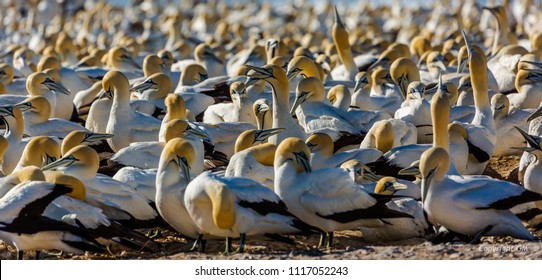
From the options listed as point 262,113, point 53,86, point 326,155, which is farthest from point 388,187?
point 53,86

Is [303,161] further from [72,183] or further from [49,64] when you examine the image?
[49,64]

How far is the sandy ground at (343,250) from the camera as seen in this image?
716 centimetres

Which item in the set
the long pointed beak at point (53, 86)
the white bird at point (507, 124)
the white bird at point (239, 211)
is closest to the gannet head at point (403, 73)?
the white bird at point (507, 124)

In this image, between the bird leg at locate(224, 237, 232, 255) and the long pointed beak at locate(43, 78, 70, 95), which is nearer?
the bird leg at locate(224, 237, 232, 255)

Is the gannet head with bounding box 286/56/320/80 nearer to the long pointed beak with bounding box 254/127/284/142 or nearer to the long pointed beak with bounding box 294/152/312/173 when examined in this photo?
the long pointed beak with bounding box 254/127/284/142

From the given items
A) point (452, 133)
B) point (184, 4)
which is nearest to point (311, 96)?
point (452, 133)

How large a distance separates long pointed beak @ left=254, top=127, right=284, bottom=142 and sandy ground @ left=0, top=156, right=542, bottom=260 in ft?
3.77

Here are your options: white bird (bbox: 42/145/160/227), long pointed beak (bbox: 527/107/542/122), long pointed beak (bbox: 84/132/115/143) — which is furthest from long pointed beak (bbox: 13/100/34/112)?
long pointed beak (bbox: 527/107/542/122)

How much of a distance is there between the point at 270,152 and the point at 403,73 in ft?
14.1

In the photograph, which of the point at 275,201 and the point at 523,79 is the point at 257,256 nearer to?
the point at 275,201

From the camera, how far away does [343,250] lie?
765cm

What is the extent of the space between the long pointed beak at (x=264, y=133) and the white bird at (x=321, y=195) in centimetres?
136

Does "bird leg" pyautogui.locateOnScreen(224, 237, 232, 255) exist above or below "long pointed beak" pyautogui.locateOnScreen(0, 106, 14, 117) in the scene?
below

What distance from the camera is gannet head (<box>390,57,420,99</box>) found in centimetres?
1264
